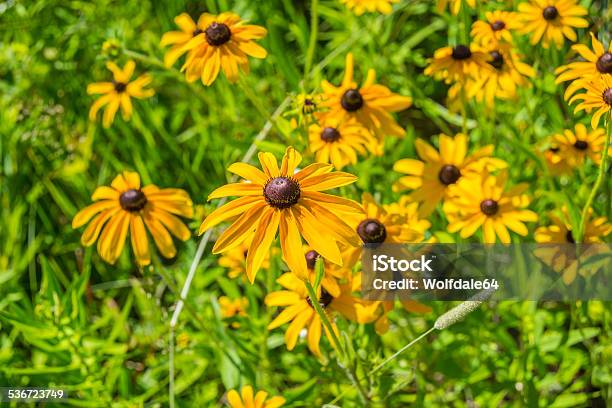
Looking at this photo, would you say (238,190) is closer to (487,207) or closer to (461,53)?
(487,207)

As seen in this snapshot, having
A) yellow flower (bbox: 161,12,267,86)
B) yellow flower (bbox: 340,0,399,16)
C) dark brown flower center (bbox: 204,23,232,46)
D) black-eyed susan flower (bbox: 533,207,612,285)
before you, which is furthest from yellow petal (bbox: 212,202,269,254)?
yellow flower (bbox: 340,0,399,16)

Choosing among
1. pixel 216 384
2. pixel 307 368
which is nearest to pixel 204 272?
pixel 216 384

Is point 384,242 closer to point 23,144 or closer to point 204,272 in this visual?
point 204,272

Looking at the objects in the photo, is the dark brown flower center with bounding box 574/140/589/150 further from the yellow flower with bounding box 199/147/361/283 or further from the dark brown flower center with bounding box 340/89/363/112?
the yellow flower with bounding box 199/147/361/283

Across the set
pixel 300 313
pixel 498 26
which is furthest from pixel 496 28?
pixel 300 313

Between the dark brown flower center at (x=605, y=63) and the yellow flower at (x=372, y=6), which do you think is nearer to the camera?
the dark brown flower center at (x=605, y=63)

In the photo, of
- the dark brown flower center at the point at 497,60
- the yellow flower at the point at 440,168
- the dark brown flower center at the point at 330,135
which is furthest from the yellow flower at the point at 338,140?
the dark brown flower center at the point at 497,60

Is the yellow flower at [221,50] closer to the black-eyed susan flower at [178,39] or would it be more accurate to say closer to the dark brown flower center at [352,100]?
→ the black-eyed susan flower at [178,39]
